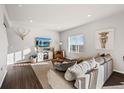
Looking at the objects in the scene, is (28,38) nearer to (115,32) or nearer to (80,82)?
(115,32)

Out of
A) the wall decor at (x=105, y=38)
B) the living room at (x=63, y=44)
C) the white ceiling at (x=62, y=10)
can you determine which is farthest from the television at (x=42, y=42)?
the wall decor at (x=105, y=38)

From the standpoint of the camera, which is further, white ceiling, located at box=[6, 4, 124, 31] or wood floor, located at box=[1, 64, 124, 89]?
white ceiling, located at box=[6, 4, 124, 31]

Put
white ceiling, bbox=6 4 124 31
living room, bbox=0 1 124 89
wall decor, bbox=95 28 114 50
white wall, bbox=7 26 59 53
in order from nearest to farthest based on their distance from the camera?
1. living room, bbox=0 1 124 89
2. white ceiling, bbox=6 4 124 31
3. wall decor, bbox=95 28 114 50
4. white wall, bbox=7 26 59 53

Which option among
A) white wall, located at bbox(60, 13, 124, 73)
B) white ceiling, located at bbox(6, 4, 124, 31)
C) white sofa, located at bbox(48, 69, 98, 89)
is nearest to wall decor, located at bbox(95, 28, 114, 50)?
white wall, located at bbox(60, 13, 124, 73)

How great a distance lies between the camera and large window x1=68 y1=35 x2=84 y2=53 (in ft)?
22.9

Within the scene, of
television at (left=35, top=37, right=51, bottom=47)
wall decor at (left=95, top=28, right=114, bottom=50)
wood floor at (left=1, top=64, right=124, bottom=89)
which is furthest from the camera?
television at (left=35, top=37, right=51, bottom=47)

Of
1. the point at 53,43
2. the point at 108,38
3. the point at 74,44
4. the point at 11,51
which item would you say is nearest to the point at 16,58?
the point at 11,51

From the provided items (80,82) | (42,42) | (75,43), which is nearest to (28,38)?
(42,42)

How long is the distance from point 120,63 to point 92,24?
2.47 metres

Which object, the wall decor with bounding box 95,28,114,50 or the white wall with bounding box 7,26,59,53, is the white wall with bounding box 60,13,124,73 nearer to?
the wall decor with bounding box 95,28,114,50

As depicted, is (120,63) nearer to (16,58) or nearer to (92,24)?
(92,24)

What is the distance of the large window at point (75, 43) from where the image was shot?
699 cm

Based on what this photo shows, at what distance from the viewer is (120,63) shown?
14.6 ft

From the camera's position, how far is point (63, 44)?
9.04 m
